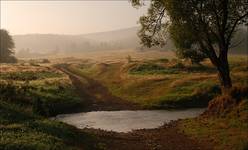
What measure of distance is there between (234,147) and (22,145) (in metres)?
13.3

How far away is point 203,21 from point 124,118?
1454cm

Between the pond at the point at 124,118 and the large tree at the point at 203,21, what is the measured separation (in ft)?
27.6

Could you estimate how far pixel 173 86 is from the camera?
6612 centimetres

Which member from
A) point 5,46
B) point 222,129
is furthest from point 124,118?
point 5,46

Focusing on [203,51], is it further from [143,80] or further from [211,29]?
[143,80]

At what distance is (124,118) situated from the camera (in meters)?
48.8

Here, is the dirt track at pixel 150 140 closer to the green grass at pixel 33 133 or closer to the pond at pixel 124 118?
the green grass at pixel 33 133

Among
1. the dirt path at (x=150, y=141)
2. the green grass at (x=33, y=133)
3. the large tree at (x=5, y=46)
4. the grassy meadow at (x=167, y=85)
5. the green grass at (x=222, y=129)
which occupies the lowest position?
the dirt path at (x=150, y=141)

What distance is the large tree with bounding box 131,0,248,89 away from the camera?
130ft

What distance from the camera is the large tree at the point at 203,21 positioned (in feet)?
130

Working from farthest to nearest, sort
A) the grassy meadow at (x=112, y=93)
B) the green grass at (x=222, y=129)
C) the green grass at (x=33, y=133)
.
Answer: the green grass at (x=222, y=129), the grassy meadow at (x=112, y=93), the green grass at (x=33, y=133)

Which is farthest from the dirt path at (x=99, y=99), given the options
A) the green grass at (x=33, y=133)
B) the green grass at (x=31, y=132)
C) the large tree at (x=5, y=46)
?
the large tree at (x=5, y=46)

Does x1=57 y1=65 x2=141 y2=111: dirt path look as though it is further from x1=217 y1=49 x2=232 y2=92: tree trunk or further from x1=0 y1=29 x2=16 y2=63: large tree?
x1=0 y1=29 x2=16 y2=63: large tree

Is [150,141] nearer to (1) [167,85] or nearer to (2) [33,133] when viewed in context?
(2) [33,133]
